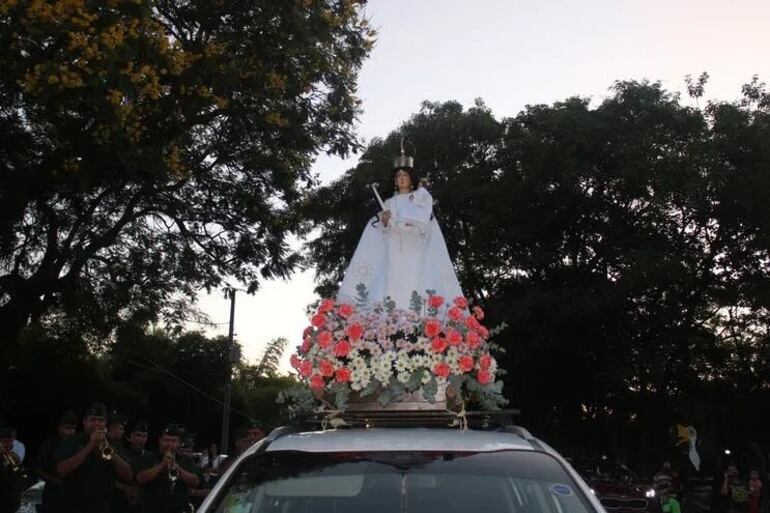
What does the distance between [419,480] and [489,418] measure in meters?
1.57

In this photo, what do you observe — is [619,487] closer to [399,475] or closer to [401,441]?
[401,441]

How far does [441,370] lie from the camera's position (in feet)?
17.1

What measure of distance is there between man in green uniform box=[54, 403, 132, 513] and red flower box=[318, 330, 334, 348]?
109 inches

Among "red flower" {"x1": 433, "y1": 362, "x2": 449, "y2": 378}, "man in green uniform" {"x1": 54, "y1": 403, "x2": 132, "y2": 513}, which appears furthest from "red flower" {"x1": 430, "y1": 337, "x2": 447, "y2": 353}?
"man in green uniform" {"x1": 54, "y1": 403, "x2": 132, "y2": 513}

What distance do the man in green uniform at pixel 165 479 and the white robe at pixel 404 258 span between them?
200 centimetres

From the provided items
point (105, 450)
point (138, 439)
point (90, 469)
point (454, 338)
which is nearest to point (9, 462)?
point (138, 439)

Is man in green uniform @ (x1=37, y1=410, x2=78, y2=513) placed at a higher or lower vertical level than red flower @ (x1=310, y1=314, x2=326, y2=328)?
lower

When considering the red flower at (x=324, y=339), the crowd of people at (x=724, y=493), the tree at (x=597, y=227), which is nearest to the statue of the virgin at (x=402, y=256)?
the red flower at (x=324, y=339)

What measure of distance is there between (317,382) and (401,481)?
1832 millimetres

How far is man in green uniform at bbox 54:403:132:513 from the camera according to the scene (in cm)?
748

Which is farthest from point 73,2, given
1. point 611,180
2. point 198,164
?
point 611,180

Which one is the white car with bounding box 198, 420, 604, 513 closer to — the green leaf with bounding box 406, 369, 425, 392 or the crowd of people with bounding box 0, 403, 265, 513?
the green leaf with bounding box 406, 369, 425, 392

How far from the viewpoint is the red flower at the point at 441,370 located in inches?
205

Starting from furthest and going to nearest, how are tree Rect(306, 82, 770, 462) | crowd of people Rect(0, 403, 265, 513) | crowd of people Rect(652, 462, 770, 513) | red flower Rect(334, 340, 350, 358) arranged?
tree Rect(306, 82, 770, 462) < crowd of people Rect(652, 462, 770, 513) < crowd of people Rect(0, 403, 265, 513) < red flower Rect(334, 340, 350, 358)
